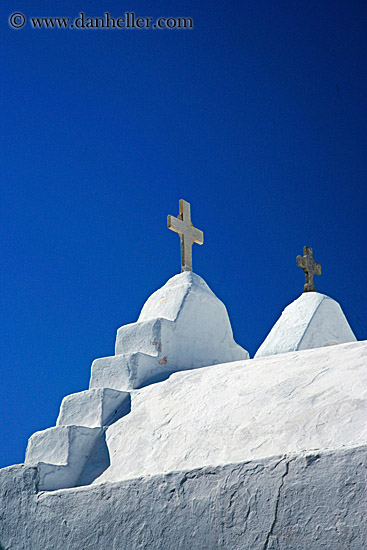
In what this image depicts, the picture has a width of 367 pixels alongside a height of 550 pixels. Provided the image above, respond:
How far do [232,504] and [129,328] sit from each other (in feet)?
9.99

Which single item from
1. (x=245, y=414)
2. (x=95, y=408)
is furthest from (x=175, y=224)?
(x=245, y=414)

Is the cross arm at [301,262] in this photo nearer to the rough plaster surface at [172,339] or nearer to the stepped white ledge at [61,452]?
the rough plaster surface at [172,339]

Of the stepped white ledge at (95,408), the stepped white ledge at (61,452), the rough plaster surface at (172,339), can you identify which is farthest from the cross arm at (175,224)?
the stepped white ledge at (61,452)

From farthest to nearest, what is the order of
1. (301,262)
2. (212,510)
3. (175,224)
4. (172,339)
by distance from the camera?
(301,262) < (175,224) < (172,339) < (212,510)

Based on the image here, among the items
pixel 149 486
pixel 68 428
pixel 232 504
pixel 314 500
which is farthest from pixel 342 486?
pixel 68 428

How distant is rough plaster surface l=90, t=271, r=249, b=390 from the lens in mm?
6406

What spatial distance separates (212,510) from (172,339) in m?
2.77

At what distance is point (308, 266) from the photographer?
874 cm

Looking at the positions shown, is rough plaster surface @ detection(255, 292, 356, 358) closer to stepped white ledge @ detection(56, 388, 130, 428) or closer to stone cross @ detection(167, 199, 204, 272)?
stone cross @ detection(167, 199, 204, 272)

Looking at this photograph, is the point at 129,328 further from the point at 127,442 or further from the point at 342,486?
the point at 342,486

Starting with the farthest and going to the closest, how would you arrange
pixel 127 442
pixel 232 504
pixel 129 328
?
pixel 129 328
pixel 127 442
pixel 232 504

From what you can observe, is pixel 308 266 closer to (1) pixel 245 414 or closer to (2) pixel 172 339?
(2) pixel 172 339

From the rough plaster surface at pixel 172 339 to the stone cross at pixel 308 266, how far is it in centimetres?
161

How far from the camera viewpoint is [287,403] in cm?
473
